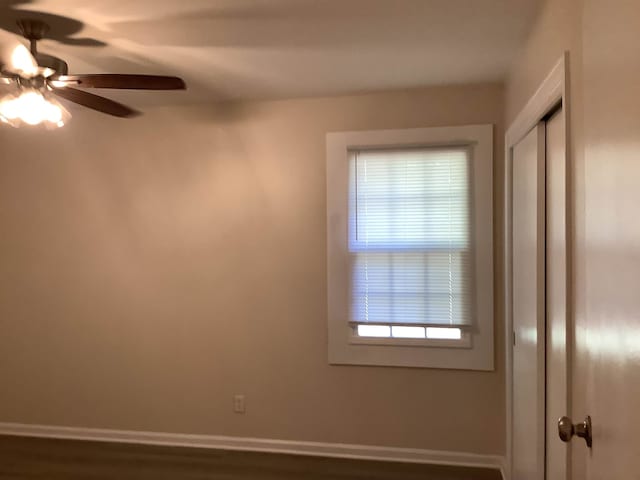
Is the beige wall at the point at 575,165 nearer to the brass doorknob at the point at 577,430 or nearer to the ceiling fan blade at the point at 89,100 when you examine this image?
the brass doorknob at the point at 577,430

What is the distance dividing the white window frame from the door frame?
156 millimetres

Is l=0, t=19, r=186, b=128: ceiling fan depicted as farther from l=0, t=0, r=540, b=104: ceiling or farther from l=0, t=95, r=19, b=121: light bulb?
l=0, t=0, r=540, b=104: ceiling

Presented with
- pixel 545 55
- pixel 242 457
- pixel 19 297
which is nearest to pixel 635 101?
pixel 545 55

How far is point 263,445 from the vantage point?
342cm

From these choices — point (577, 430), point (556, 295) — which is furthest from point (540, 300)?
point (577, 430)

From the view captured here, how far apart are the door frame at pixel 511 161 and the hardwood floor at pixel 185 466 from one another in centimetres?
58

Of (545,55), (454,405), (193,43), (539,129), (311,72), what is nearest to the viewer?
(545,55)

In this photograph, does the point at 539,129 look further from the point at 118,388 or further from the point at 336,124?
the point at 118,388

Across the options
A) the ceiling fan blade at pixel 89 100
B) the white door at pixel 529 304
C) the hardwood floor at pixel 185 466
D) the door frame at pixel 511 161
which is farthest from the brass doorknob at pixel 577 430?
the ceiling fan blade at pixel 89 100

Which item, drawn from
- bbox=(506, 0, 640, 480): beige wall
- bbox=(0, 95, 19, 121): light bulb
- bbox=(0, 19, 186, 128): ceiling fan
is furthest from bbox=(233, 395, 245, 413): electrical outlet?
bbox=(506, 0, 640, 480): beige wall

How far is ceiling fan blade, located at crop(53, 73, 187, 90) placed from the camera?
210cm

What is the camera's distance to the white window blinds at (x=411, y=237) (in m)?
3.14

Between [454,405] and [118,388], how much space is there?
7.61 feet

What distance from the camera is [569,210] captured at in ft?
5.15
